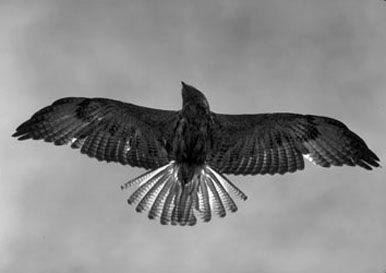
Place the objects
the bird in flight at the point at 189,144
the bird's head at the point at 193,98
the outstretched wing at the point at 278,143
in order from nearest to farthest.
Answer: the bird's head at the point at 193,98
the bird in flight at the point at 189,144
the outstretched wing at the point at 278,143

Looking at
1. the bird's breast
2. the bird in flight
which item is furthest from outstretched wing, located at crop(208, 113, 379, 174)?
the bird's breast

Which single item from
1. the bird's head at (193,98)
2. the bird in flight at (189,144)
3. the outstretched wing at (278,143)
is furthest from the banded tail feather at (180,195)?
the bird's head at (193,98)

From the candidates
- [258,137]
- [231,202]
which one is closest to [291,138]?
[258,137]

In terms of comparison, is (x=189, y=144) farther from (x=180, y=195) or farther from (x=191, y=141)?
(x=180, y=195)

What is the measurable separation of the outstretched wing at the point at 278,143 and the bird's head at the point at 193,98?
40cm

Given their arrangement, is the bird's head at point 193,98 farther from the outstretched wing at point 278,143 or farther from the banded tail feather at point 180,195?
the banded tail feather at point 180,195

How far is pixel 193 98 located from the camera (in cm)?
1416

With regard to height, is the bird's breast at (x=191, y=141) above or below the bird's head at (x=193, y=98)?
below

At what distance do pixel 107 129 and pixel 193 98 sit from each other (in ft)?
5.65

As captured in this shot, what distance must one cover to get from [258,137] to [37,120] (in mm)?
3988

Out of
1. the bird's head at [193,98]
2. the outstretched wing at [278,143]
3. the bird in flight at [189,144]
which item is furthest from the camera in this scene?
the outstretched wing at [278,143]

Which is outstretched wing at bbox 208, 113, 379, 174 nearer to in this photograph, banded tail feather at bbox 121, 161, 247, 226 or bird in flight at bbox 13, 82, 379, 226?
bird in flight at bbox 13, 82, 379, 226

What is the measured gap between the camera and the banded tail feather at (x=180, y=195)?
1426 cm

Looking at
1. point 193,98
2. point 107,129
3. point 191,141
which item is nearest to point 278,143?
point 191,141
